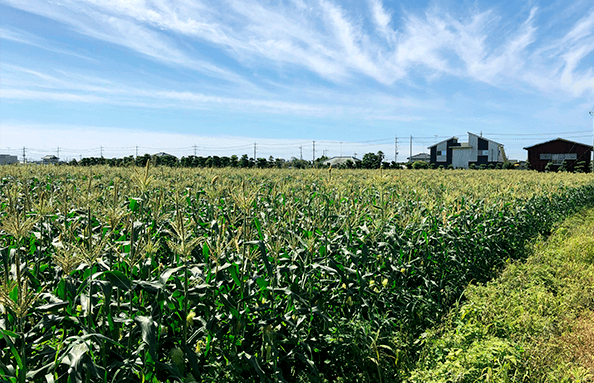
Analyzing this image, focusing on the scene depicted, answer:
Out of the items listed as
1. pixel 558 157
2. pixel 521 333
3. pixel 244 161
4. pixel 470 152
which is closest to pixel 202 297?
pixel 521 333

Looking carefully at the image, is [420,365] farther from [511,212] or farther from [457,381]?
[511,212]

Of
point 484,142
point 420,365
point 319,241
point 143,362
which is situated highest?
point 484,142

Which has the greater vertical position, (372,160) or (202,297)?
(372,160)

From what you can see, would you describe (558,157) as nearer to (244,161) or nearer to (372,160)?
(372,160)

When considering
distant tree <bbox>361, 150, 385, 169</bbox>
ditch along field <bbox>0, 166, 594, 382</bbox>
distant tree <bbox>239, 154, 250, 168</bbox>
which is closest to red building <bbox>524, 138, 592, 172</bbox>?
distant tree <bbox>361, 150, 385, 169</bbox>

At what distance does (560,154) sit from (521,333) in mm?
68256

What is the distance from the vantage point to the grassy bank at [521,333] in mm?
3073

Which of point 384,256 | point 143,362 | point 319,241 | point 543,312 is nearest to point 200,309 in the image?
point 143,362

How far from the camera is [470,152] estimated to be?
69875mm

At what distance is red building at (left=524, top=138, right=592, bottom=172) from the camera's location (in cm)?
5528

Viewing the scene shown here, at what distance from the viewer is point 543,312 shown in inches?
177

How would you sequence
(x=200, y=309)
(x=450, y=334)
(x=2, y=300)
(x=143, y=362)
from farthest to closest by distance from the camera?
1. (x=450, y=334)
2. (x=200, y=309)
3. (x=143, y=362)
4. (x=2, y=300)

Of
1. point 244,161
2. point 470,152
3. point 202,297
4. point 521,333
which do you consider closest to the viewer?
point 202,297

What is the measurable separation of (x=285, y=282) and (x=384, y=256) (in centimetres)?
161
